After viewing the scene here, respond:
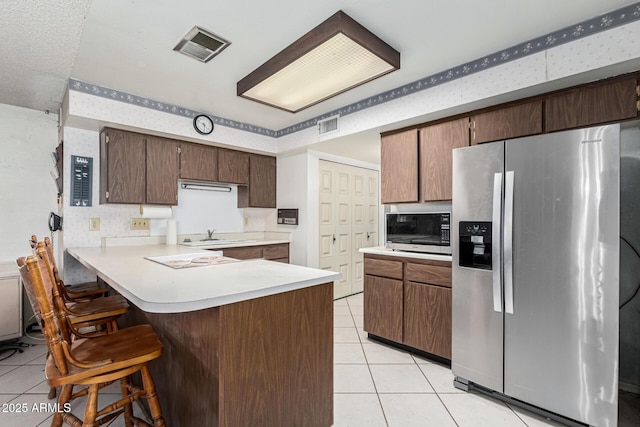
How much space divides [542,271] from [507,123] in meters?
1.12

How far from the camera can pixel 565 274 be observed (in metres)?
1.69

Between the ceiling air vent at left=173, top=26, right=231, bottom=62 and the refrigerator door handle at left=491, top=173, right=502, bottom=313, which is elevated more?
the ceiling air vent at left=173, top=26, right=231, bottom=62

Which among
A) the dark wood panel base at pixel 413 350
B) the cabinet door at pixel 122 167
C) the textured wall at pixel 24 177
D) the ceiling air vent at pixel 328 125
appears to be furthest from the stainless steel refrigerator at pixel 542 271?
the textured wall at pixel 24 177

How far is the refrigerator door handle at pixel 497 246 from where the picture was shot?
1.90 m

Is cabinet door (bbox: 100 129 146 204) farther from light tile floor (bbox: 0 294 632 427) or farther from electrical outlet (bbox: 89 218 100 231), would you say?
light tile floor (bbox: 0 294 632 427)

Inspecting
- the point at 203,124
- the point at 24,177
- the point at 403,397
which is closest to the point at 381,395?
the point at 403,397

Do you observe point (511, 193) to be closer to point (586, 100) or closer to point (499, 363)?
point (586, 100)

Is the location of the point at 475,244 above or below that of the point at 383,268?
above

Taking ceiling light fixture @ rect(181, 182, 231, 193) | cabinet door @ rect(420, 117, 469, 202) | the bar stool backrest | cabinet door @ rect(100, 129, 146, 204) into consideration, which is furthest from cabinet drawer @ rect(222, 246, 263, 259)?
the bar stool backrest

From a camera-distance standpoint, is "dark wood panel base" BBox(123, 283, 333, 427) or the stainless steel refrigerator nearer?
"dark wood panel base" BBox(123, 283, 333, 427)

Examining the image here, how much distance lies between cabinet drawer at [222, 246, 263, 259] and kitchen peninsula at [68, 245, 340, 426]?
72.0 inches

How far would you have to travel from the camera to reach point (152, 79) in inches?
102

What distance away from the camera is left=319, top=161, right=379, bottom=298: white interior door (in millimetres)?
4227

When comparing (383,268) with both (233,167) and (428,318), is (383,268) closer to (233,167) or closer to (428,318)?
(428,318)
